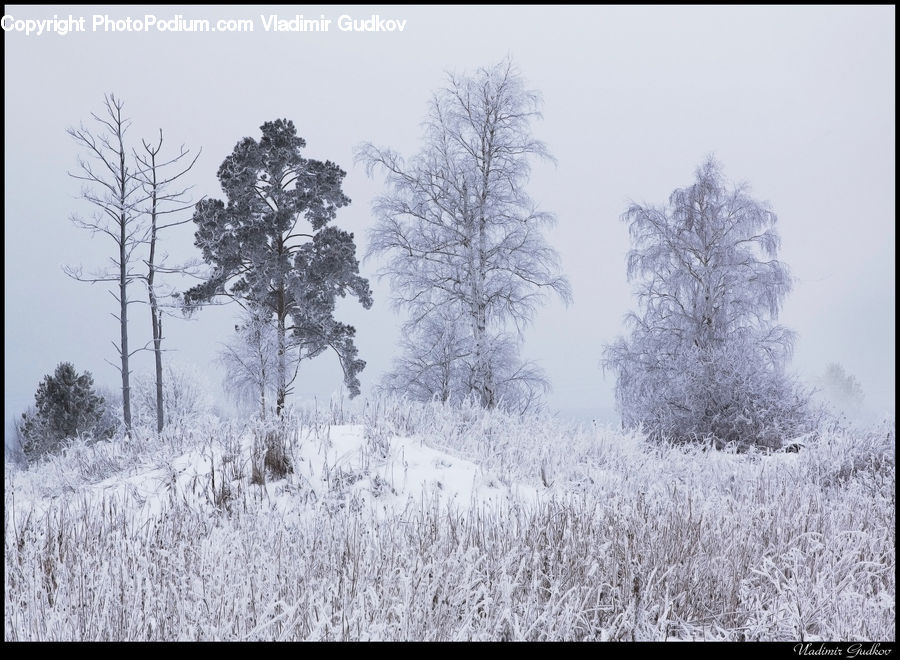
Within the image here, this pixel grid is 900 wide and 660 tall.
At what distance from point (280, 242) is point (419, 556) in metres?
15.9

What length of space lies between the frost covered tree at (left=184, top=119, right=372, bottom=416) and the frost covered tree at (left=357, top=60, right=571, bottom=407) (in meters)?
2.99

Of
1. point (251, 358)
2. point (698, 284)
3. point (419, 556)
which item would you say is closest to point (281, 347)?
point (251, 358)

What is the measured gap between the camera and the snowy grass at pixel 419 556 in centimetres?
295

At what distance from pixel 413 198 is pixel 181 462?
10.5 m

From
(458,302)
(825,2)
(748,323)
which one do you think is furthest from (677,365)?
(825,2)

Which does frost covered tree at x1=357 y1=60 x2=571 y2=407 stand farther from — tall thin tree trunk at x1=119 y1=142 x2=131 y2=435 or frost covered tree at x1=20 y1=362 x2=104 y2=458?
frost covered tree at x1=20 y1=362 x2=104 y2=458

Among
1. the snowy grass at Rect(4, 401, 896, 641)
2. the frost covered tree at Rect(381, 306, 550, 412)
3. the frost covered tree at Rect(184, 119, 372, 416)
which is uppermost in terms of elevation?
the frost covered tree at Rect(184, 119, 372, 416)

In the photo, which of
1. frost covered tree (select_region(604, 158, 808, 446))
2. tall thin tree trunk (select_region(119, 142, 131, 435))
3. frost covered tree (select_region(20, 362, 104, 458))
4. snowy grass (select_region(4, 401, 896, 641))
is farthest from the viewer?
frost covered tree (select_region(20, 362, 104, 458))

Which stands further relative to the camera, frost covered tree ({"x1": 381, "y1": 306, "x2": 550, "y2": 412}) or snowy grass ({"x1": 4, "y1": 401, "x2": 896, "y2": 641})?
frost covered tree ({"x1": 381, "y1": 306, "x2": 550, "y2": 412})

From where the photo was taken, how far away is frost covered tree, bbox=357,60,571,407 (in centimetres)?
1550

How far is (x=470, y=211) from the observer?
15.8 m

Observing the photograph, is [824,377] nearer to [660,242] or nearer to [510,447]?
[660,242]

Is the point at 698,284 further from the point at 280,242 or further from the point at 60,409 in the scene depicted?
the point at 60,409

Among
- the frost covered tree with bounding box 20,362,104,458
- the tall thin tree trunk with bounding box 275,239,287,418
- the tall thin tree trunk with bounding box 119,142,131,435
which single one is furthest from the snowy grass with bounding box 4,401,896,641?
the frost covered tree with bounding box 20,362,104,458
